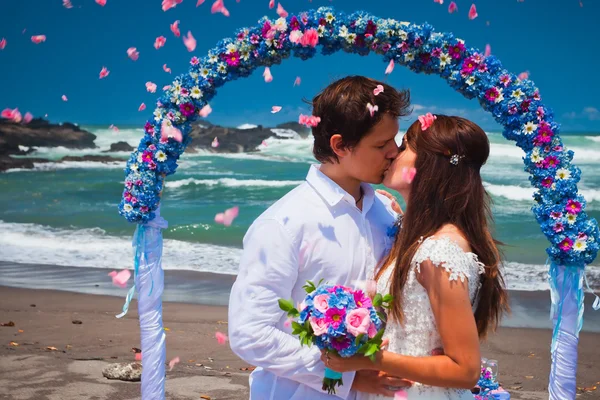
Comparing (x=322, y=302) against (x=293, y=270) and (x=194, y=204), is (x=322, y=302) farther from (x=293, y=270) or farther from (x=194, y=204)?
(x=194, y=204)

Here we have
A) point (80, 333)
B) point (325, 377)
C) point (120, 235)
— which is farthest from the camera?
point (120, 235)

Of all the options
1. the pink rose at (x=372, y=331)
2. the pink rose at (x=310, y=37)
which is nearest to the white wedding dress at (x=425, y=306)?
the pink rose at (x=372, y=331)

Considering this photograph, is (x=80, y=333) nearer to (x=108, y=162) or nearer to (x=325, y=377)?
(x=325, y=377)

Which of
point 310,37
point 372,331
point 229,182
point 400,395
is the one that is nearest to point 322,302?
point 372,331

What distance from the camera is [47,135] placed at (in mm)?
21891

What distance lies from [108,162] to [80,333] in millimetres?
14733

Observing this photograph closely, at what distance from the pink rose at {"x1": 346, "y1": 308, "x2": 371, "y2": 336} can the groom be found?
0.34 meters

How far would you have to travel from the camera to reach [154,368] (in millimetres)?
4176

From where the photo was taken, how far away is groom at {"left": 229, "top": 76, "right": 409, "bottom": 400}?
262 centimetres

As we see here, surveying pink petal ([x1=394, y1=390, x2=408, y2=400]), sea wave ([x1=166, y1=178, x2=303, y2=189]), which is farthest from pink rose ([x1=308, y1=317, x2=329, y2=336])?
sea wave ([x1=166, y1=178, x2=303, y2=189])

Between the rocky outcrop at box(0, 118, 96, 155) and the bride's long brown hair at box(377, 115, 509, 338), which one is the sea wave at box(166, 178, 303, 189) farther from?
the bride's long brown hair at box(377, 115, 509, 338)

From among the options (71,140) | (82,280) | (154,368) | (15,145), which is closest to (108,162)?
(71,140)

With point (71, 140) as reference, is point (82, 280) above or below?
below

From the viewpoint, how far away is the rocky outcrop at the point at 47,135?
21.7 metres
